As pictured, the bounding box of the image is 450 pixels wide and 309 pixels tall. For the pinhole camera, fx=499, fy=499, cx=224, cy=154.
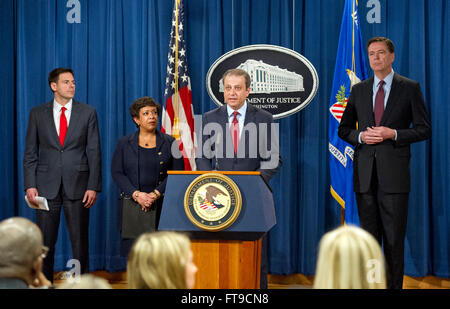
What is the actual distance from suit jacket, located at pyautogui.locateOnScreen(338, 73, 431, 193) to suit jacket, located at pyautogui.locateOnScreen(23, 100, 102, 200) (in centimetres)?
205

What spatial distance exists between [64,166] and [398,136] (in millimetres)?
2501

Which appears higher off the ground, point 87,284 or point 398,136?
point 398,136

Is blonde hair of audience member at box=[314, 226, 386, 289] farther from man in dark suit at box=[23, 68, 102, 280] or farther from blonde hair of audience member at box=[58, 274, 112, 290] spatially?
man in dark suit at box=[23, 68, 102, 280]

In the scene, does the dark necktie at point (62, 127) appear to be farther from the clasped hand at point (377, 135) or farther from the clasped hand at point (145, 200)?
the clasped hand at point (377, 135)

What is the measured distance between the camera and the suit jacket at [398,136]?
3.38m

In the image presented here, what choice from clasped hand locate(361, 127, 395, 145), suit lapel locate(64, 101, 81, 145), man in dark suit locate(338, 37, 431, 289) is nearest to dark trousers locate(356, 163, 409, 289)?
man in dark suit locate(338, 37, 431, 289)

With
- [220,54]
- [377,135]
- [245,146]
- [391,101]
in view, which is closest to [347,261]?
[245,146]

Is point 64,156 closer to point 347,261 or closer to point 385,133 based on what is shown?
point 385,133

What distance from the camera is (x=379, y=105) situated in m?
3.47

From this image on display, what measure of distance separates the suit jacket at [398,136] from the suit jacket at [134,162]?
4.49 feet

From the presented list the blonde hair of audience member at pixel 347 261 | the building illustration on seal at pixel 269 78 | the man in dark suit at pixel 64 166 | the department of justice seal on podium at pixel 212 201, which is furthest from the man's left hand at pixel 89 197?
the blonde hair of audience member at pixel 347 261

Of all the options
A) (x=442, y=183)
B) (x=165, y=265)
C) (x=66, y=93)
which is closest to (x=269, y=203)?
(x=165, y=265)

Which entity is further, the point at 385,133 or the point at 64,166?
the point at 64,166

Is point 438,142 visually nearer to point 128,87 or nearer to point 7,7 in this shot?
point 128,87
